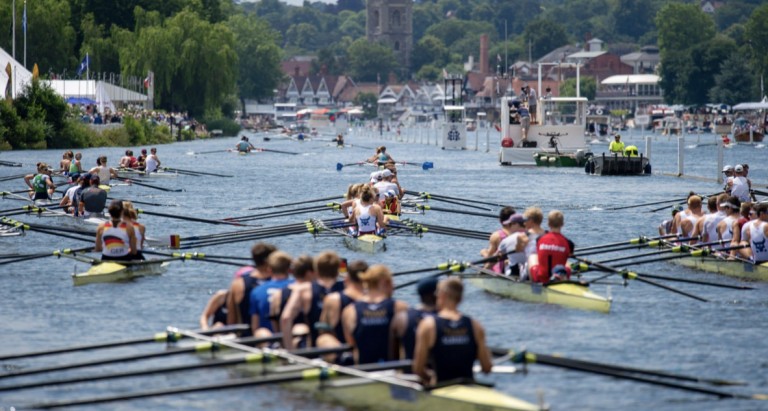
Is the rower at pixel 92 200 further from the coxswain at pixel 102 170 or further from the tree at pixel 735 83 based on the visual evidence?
the tree at pixel 735 83

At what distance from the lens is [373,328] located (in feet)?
50.4

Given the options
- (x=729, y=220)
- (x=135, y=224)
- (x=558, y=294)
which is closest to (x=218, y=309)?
(x=558, y=294)

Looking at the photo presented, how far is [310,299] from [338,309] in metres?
0.66

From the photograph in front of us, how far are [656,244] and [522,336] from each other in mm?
7808

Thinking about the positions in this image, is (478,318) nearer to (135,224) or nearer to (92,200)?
(135,224)

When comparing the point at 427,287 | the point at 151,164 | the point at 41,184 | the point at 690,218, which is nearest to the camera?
the point at 427,287

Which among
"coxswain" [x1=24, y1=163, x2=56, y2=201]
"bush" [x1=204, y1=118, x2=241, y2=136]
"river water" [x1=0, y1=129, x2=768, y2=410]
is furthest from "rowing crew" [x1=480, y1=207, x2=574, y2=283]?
"bush" [x1=204, y1=118, x2=241, y2=136]

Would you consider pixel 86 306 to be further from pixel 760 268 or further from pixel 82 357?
pixel 760 268

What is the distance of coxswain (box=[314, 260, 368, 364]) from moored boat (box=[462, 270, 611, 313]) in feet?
23.0

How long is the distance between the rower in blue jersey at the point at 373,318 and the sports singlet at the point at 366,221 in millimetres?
14915

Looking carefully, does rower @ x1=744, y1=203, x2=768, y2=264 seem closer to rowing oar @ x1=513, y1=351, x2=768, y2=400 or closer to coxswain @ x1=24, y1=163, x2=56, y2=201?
rowing oar @ x1=513, y1=351, x2=768, y2=400

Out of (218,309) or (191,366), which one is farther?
(218,309)

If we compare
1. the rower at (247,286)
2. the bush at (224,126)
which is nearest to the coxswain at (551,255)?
the rower at (247,286)

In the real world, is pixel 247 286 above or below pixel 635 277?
above
